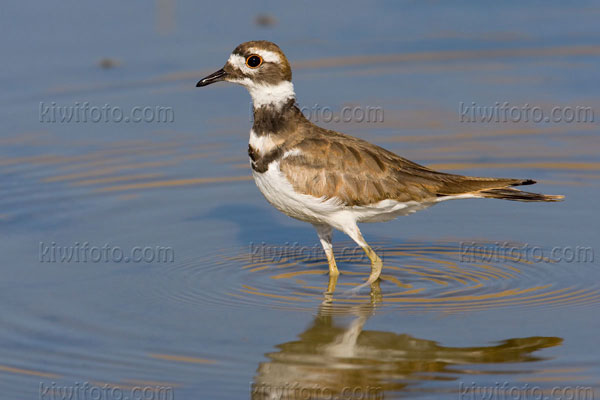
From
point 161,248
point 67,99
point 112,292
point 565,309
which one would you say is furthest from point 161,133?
point 565,309

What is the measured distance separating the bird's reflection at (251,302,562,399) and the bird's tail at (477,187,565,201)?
1.97 meters

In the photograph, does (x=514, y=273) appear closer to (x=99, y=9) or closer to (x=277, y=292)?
(x=277, y=292)

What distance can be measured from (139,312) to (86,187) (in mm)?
4199

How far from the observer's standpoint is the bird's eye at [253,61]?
12.6 metres

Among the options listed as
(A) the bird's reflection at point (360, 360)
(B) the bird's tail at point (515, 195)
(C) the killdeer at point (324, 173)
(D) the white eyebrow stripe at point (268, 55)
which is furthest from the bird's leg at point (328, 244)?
(D) the white eyebrow stripe at point (268, 55)

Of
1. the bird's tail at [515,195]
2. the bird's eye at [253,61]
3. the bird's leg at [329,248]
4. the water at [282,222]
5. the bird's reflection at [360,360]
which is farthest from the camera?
the bird's leg at [329,248]

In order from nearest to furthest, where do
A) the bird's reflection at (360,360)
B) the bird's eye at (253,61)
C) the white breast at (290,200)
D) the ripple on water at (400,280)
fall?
1. the bird's reflection at (360,360)
2. the ripple on water at (400,280)
3. the white breast at (290,200)
4. the bird's eye at (253,61)

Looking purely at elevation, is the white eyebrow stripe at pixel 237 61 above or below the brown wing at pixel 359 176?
above

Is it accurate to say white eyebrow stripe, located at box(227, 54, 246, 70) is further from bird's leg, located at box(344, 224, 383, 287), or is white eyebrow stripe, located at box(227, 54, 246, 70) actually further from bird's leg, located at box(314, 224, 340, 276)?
bird's leg, located at box(344, 224, 383, 287)

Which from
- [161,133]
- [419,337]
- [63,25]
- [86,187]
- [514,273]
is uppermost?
[63,25]

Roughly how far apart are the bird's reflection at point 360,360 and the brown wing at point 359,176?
155cm

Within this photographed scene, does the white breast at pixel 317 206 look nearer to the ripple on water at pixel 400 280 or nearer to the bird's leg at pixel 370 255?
the bird's leg at pixel 370 255

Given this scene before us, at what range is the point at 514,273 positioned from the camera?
41.4 ft

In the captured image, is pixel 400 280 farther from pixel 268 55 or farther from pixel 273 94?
pixel 268 55
